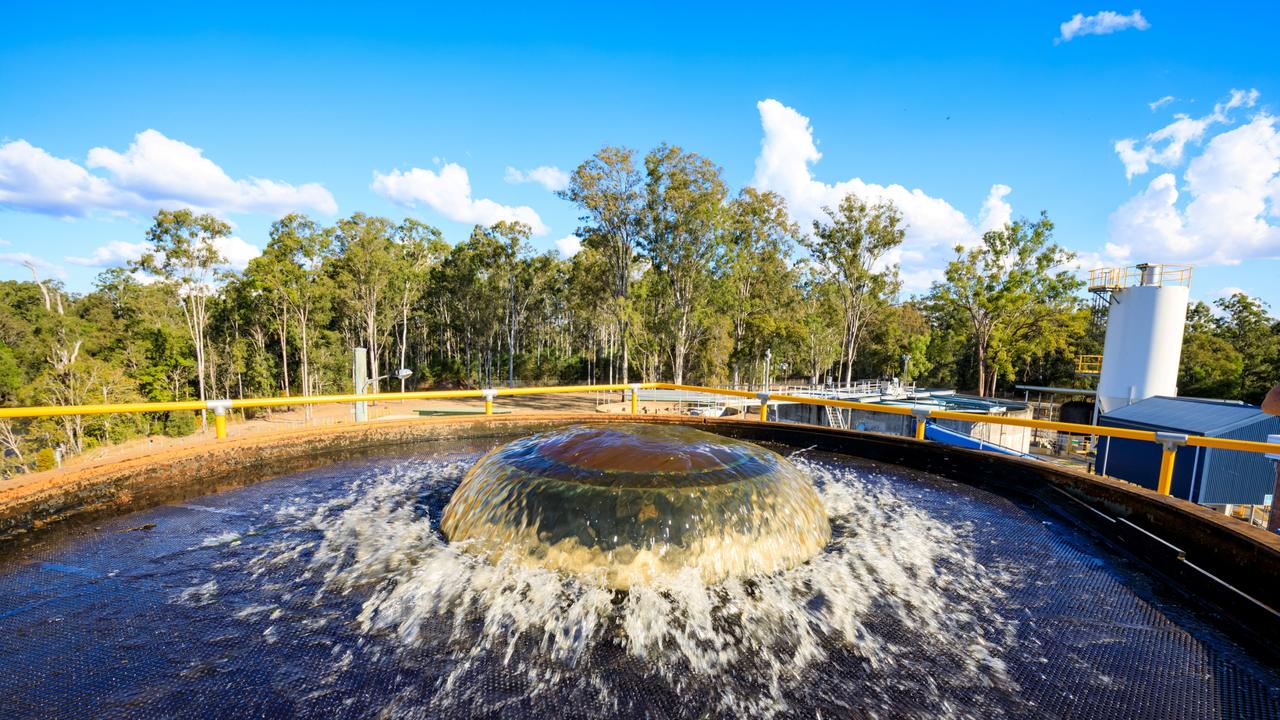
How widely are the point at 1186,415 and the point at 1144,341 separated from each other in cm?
480

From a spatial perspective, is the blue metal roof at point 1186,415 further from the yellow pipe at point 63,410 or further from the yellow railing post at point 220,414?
the yellow pipe at point 63,410

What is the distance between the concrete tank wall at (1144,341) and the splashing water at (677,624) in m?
21.9

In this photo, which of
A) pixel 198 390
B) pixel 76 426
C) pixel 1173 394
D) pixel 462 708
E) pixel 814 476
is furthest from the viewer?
pixel 198 390

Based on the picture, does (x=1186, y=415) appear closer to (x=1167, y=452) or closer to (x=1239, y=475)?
(x=1239, y=475)

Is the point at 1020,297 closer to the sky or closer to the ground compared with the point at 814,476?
closer to the sky

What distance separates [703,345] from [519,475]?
30698 millimetres

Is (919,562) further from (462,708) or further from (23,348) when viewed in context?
(23,348)

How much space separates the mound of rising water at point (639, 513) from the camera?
3186 millimetres

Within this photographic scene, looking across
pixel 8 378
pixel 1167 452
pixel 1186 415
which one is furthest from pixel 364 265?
pixel 1186 415

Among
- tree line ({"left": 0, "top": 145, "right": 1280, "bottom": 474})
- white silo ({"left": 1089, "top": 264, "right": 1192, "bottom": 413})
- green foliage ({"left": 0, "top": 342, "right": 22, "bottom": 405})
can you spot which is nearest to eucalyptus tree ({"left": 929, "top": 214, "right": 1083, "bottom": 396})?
tree line ({"left": 0, "top": 145, "right": 1280, "bottom": 474})

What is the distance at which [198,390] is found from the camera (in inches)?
1330

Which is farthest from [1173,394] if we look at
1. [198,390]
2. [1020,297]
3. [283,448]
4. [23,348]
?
[23,348]

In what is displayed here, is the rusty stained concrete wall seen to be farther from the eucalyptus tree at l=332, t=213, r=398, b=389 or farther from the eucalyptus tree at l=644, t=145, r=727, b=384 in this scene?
the eucalyptus tree at l=332, t=213, r=398, b=389

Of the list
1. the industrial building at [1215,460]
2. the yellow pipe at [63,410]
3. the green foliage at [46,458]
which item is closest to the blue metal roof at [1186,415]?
the industrial building at [1215,460]
